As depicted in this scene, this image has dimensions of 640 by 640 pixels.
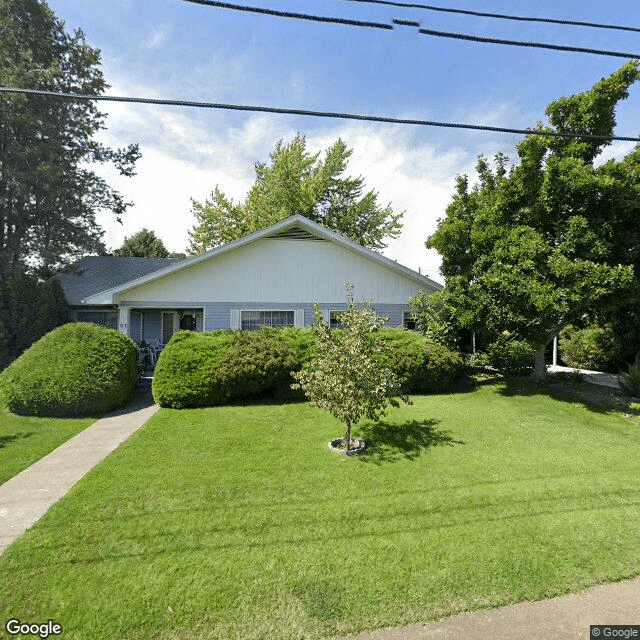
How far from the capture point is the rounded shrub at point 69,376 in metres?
8.73

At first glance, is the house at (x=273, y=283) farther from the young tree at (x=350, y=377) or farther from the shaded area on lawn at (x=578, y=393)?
the young tree at (x=350, y=377)

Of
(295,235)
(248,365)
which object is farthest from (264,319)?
(248,365)

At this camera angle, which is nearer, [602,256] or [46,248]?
[602,256]

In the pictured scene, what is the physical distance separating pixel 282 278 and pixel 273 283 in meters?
0.42

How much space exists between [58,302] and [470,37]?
54.0 ft

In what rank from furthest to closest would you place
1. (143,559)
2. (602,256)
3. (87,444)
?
1. (602,256)
2. (87,444)
3. (143,559)

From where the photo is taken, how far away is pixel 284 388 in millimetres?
10070

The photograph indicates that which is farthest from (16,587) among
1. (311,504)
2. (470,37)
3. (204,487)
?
(470,37)

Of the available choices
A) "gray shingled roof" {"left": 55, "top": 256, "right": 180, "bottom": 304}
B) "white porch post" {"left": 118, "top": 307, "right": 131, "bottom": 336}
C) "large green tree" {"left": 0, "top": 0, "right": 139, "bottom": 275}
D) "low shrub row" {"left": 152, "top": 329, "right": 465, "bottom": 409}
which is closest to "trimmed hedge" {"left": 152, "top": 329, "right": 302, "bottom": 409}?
"low shrub row" {"left": 152, "top": 329, "right": 465, "bottom": 409}

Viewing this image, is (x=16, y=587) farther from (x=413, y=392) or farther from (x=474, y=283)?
(x=474, y=283)

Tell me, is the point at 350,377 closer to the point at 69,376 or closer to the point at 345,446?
the point at 345,446

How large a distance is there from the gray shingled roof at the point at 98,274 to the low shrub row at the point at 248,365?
8.99 m

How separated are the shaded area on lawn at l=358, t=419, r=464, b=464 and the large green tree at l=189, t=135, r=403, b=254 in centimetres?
2355

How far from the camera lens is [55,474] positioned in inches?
226
